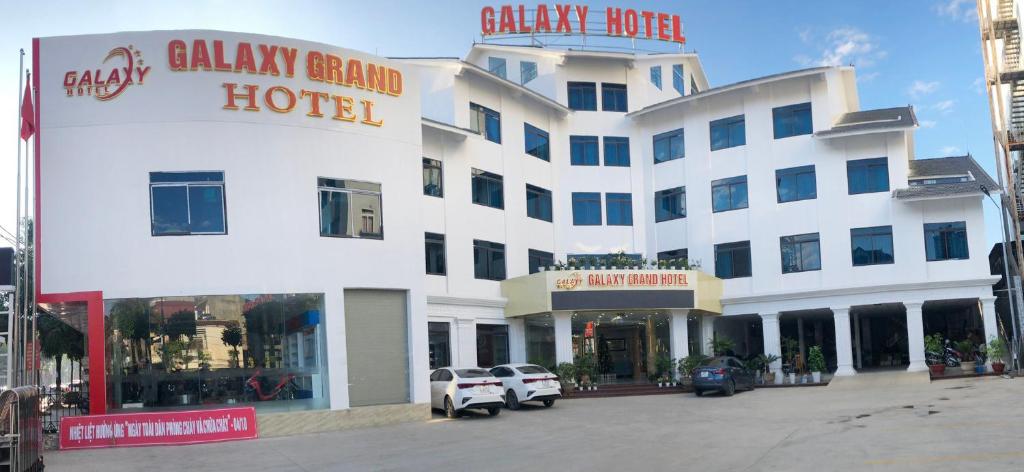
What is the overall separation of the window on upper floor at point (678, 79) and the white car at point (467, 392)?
20.9m

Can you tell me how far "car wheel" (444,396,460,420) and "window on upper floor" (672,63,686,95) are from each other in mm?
21843

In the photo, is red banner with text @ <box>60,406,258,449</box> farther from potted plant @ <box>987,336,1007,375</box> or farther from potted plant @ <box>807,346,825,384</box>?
potted plant @ <box>987,336,1007,375</box>

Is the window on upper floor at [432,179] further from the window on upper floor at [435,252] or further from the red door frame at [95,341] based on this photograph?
the red door frame at [95,341]

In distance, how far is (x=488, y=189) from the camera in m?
34.6

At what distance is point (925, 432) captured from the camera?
1683cm

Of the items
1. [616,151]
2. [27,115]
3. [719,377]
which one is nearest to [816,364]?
[719,377]

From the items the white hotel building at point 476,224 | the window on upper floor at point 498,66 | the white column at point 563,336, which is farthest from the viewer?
the window on upper floor at point 498,66

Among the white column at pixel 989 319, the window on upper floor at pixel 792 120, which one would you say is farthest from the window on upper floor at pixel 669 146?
the white column at pixel 989 319

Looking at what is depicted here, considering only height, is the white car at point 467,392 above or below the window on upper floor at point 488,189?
below

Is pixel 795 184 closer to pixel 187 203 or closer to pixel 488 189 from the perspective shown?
pixel 488 189

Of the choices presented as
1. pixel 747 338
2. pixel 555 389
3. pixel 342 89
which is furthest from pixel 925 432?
pixel 747 338

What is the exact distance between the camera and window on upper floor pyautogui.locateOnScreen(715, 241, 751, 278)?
36812mm

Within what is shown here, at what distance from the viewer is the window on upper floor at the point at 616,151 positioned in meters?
39.1

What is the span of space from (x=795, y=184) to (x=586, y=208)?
8385 mm
